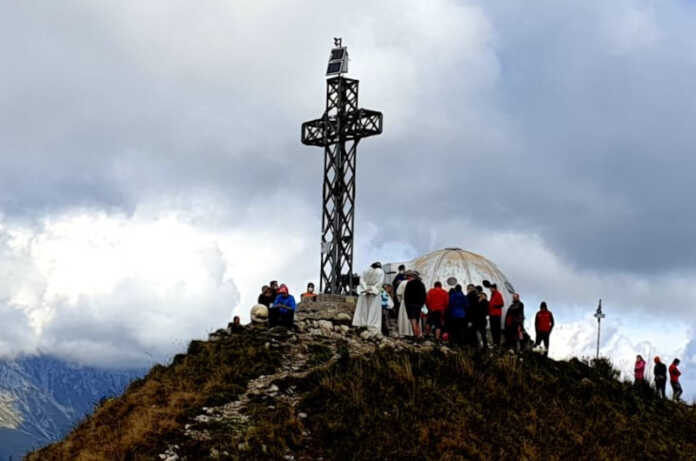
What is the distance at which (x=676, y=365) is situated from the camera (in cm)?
3416

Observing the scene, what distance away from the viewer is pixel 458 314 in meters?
28.5

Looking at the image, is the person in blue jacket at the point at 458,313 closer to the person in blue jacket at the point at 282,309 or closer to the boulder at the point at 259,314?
the person in blue jacket at the point at 282,309

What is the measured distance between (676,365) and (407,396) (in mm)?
13852

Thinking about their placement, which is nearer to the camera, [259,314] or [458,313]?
[458,313]

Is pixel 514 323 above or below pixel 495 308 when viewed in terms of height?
below

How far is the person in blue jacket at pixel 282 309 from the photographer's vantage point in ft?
97.9

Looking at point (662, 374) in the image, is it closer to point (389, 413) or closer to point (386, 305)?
point (386, 305)

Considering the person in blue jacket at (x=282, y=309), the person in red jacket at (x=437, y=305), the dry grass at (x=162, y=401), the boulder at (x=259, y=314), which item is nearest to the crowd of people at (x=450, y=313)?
the person in red jacket at (x=437, y=305)

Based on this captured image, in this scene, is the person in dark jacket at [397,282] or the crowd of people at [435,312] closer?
the crowd of people at [435,312]

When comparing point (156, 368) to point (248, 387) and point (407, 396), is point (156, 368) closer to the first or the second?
point (248, 387)

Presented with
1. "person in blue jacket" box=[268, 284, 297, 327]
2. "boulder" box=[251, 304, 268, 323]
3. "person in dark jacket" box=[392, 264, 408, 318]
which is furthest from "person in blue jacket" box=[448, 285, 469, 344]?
"boulder" box=[251, 304, 268, 323]

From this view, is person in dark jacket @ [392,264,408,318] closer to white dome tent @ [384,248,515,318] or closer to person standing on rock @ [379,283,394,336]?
person standing on rock @ [379,283,394,336]

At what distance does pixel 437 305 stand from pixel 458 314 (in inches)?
29.9

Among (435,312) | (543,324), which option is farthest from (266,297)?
(543,324)
